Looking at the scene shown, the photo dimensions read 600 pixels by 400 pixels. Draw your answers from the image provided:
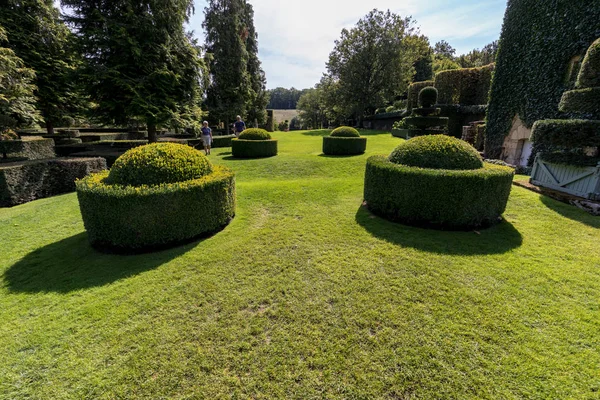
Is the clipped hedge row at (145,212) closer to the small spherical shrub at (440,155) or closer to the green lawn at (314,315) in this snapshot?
the green lawn at (314,315)

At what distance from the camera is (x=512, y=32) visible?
35.9 ft

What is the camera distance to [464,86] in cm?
1842

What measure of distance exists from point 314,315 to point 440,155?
4.20 meters

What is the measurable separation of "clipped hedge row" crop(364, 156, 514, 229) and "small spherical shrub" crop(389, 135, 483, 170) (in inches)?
11.4

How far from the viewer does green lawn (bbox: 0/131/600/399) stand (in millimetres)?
2211

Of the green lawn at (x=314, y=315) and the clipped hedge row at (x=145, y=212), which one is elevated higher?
the clipped hedge row at (x=145, y=212)

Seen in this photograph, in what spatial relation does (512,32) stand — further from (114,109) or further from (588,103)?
(114,109)

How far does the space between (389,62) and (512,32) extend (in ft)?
51.8

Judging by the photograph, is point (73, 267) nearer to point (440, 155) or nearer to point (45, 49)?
point (440, 155)

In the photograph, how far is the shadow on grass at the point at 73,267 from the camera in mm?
3666

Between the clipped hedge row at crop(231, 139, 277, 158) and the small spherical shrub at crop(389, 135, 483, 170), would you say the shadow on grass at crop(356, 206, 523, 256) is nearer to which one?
the small spherical shrub at crop(389, 135, 483, 170)

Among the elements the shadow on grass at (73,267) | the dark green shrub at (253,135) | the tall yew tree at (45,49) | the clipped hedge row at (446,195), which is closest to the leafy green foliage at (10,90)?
the tall yew tree at (45,49)

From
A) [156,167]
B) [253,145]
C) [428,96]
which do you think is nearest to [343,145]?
[253,145]

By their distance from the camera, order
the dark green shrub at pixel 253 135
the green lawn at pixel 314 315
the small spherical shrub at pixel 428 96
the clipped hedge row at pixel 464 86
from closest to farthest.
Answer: the green lawn at pixel 314 315 → the dark green shrub at pixel 253 135 → the small spherical shrub at pixel 428 96 → the clipped hedge row at pixel 464 86
